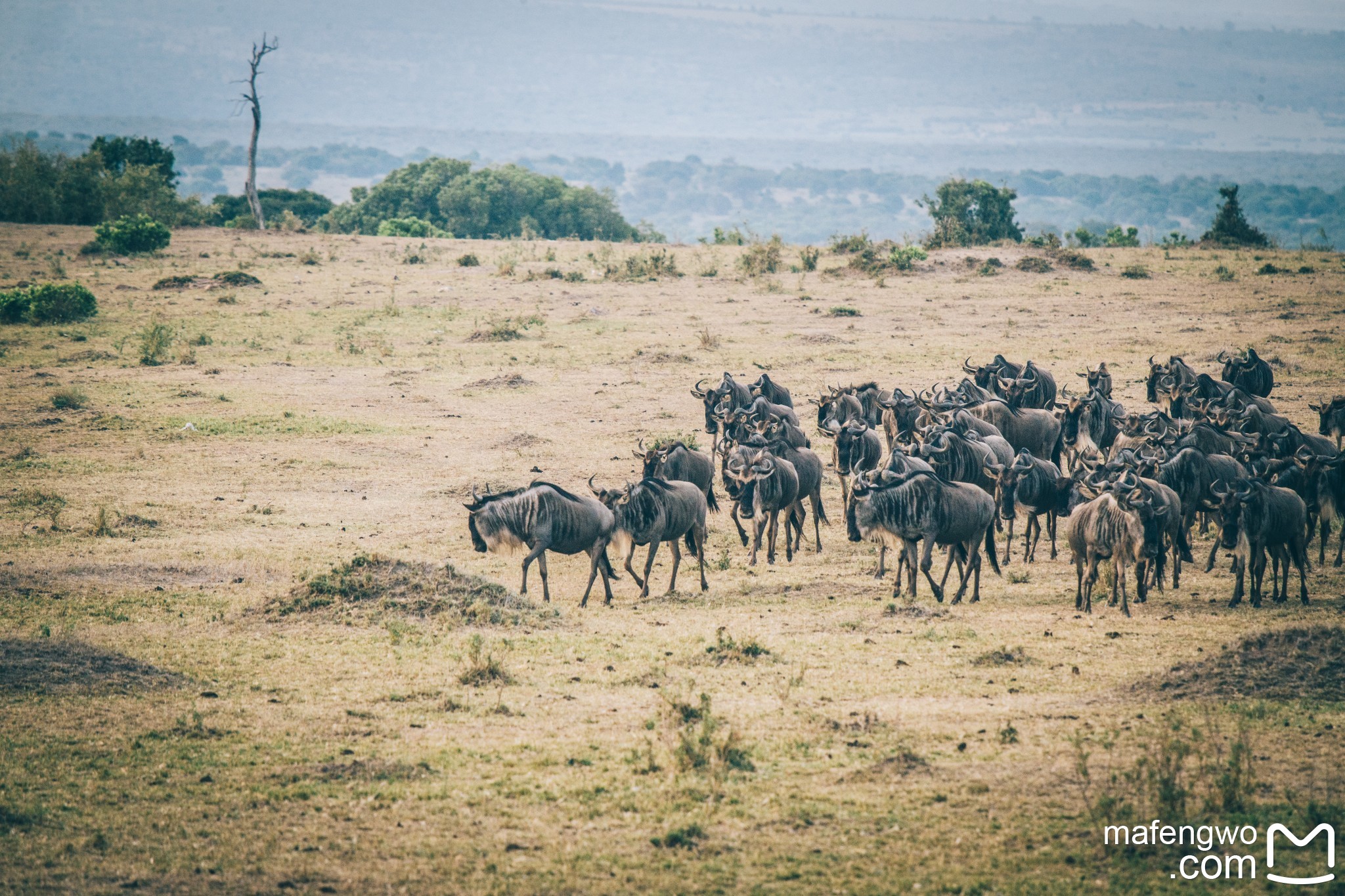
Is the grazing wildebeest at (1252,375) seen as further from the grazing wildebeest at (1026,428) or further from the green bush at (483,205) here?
the green bush at (483,205)

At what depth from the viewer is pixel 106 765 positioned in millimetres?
8641

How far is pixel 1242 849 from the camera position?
24.4ft

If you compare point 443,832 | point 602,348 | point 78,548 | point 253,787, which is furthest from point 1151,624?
point 602,348

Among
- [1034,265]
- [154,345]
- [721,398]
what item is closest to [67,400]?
[154,345]

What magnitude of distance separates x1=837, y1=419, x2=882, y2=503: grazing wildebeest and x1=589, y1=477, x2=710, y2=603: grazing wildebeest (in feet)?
9.53

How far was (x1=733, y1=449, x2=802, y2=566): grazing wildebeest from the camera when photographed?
1405 cm

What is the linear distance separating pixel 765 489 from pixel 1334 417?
27.4ft

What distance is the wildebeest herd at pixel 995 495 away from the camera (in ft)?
40.5

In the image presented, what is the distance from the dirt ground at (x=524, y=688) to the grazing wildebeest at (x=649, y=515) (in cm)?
59

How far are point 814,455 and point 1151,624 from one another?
4.64m

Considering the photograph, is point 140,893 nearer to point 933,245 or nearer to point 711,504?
point 711,504

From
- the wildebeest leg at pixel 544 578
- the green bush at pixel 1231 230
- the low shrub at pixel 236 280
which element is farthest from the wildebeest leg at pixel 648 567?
the green bush at pixel 1231 230

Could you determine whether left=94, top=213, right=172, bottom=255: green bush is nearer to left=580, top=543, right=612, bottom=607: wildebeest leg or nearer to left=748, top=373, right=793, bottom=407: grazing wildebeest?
left=748, top=373, right=793, bottom=407: grazing wildebeest

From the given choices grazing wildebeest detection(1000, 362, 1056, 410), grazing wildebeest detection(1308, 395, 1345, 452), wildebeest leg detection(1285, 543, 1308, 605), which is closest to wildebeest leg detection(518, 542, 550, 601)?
wildebeest leg detection(1285, 543, 1308, 605)
